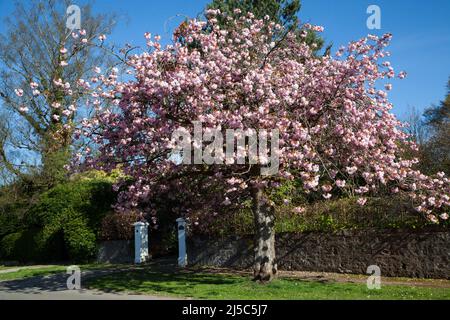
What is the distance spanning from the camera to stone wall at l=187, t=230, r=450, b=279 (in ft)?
39.7

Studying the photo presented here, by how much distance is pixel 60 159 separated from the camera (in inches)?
941

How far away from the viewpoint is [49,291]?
39.7 feet

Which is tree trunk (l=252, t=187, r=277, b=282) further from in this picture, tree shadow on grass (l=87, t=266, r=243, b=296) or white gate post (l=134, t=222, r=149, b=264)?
white gate post (l=134, t=222, r=149, b=264)

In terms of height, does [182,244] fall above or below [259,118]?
below

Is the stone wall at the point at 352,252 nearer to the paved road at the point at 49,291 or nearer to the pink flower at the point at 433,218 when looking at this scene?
the pink flower at the point at 433,218

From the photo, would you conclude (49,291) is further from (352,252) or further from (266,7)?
(266,7)

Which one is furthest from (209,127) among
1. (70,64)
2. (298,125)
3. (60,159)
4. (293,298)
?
(70,64)

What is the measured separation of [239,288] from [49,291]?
4.80 metres

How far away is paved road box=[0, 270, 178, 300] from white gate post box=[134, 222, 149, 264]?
9.96ft

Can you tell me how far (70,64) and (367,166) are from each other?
21269mm
